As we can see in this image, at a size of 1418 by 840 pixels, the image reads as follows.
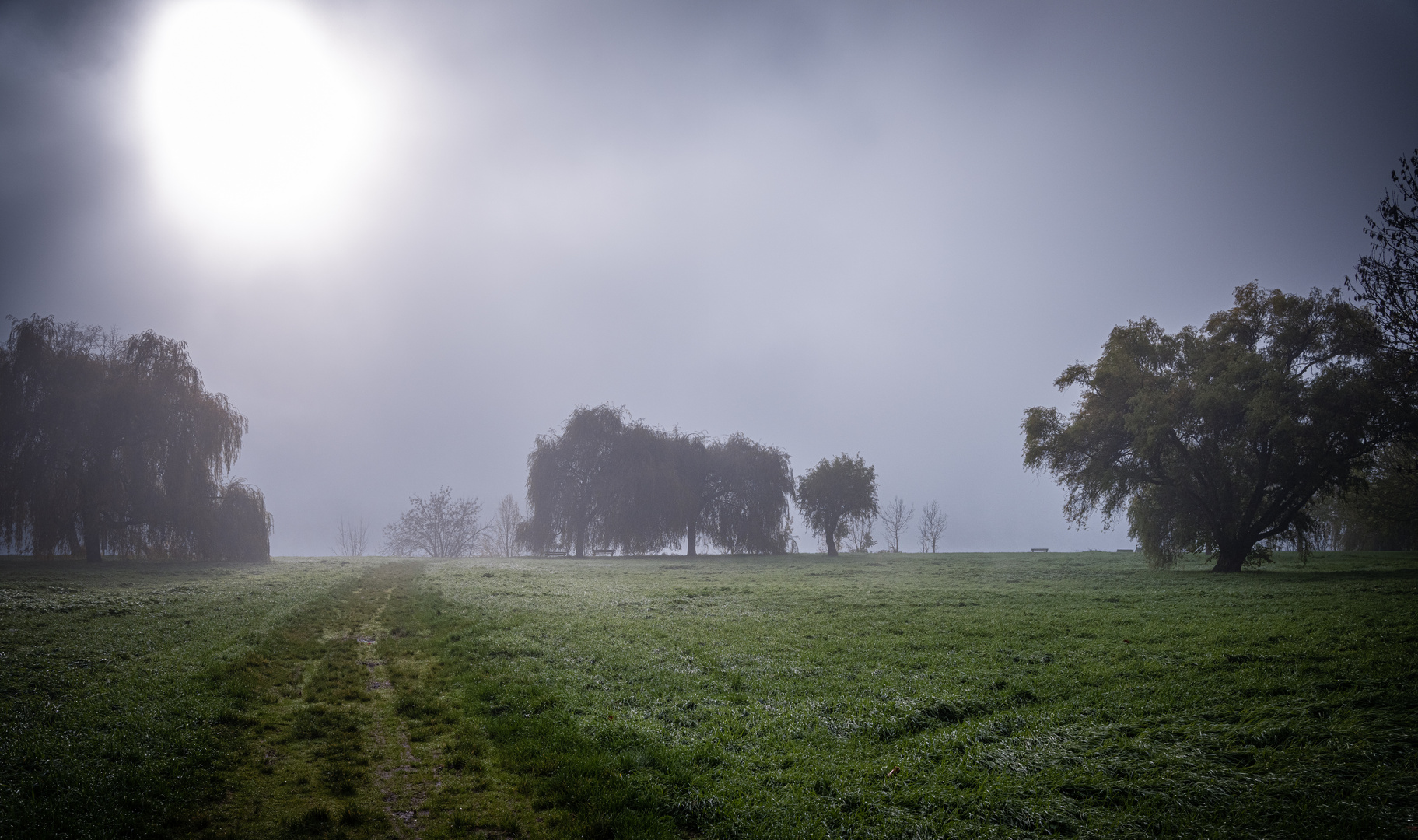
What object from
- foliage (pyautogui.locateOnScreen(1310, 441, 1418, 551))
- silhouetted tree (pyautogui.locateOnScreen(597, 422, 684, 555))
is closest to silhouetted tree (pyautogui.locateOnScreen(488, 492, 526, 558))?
silhouetted tree (pyautogui.locateOnScreen(597, 422, 684, 555))

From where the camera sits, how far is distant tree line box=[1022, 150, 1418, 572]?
26438mm

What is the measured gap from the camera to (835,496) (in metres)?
61.8

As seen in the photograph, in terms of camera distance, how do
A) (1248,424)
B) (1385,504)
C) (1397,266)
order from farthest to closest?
(1385,504) → (1248,424) → (1397,266)

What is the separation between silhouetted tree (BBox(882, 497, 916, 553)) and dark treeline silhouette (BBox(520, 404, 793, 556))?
56.5 metres

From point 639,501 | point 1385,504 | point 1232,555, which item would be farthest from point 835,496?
A: point 1385,504

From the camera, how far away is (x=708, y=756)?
7.84 m

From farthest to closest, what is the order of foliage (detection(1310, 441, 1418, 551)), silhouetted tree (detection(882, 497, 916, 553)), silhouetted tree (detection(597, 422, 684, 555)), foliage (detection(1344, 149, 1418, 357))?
silhouetted tree (detection(882, 497, 916, 553)) < silhouetted tree (detection(597, 422, 684, 555)) < foliage (detection(1310, 441, 1418, 551)) < foliage (detection(1344, 149, 1418, 357))

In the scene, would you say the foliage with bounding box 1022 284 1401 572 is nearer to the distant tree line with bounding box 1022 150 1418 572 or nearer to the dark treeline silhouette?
the distant tree line with bounding box 1022 150 1418 572

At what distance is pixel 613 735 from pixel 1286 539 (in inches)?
1563

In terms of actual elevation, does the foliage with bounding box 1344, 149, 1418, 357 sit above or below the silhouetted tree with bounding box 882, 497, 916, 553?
above

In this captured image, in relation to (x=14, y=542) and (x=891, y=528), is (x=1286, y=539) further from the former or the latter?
(x=891, y=528)

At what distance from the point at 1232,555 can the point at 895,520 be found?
84.8 m

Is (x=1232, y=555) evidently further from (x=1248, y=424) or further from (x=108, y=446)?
(x=108, y=446)

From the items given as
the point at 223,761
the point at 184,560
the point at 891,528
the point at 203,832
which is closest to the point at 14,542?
the point at 184,560
